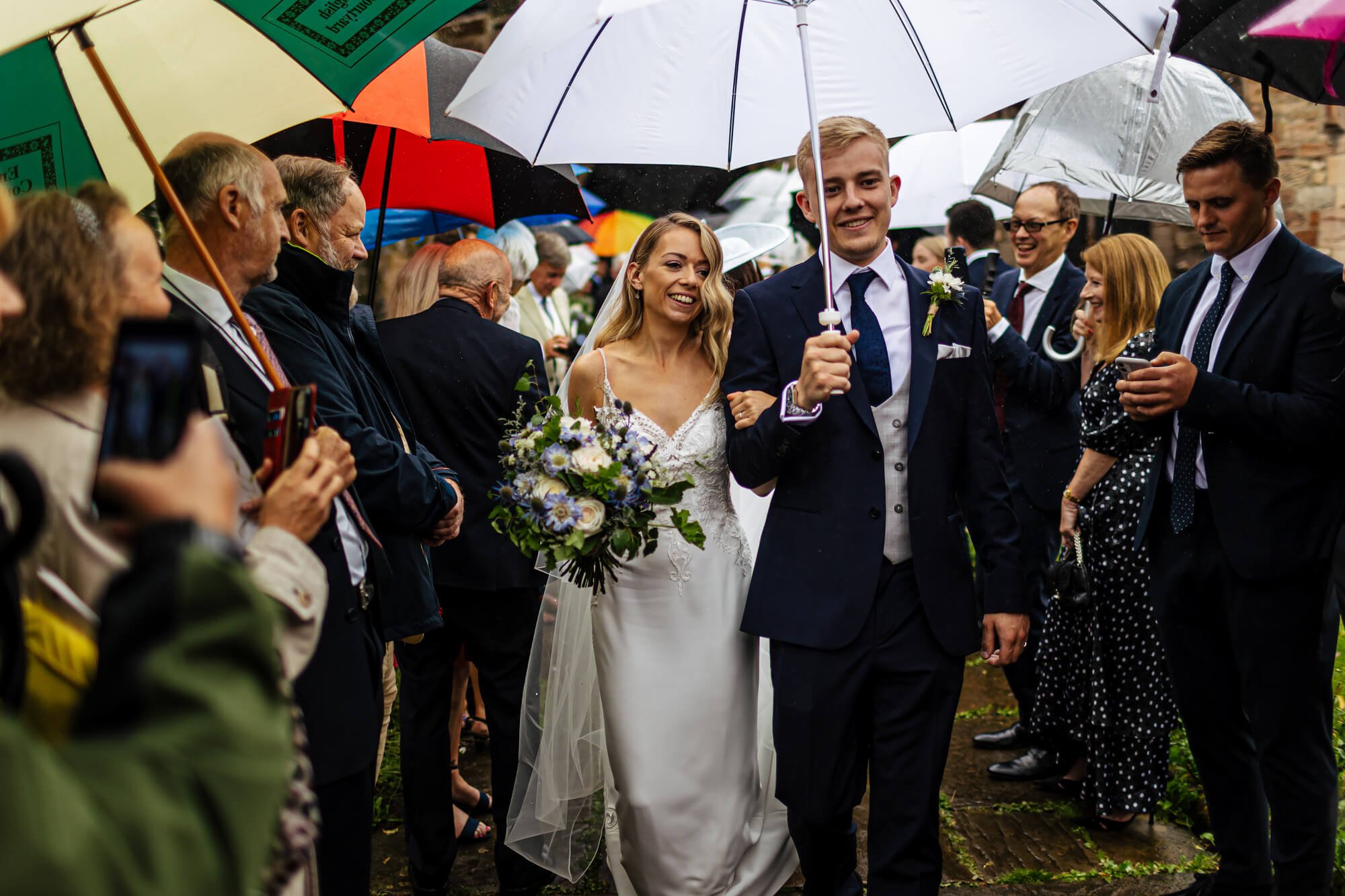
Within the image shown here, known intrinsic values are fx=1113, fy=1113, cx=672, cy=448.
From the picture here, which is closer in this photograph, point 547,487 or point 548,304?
point 547,487

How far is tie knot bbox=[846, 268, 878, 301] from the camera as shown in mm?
3414

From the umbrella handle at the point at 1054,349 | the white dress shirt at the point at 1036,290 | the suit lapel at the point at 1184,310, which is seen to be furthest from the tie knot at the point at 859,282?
the white dress shirt at the point at 1036,290

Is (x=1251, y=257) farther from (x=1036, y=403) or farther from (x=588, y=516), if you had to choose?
(x=588, y=516)

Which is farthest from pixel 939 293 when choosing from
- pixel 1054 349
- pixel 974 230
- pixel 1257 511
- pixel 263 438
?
pixel 974 230

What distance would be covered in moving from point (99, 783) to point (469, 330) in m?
3.70

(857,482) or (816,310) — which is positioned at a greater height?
(816,310)

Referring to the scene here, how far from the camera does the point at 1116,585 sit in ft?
15.5

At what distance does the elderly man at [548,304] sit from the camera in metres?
8.31

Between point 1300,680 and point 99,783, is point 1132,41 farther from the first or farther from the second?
point 99,783

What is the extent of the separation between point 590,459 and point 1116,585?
2.48m

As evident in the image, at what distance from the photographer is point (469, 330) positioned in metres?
4.49

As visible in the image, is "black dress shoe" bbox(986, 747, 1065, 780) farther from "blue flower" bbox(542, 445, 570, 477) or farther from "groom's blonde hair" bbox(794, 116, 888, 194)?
"groom's blonde hair" bbox(794, 116, 888, 194)

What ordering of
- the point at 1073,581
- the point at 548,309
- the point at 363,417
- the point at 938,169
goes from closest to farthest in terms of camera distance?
the point at 363,417 → the point at 1073,581 → the point at 938,169 → the point at 548,309

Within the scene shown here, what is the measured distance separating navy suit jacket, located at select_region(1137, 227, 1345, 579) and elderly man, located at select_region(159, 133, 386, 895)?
2538 millimetres
